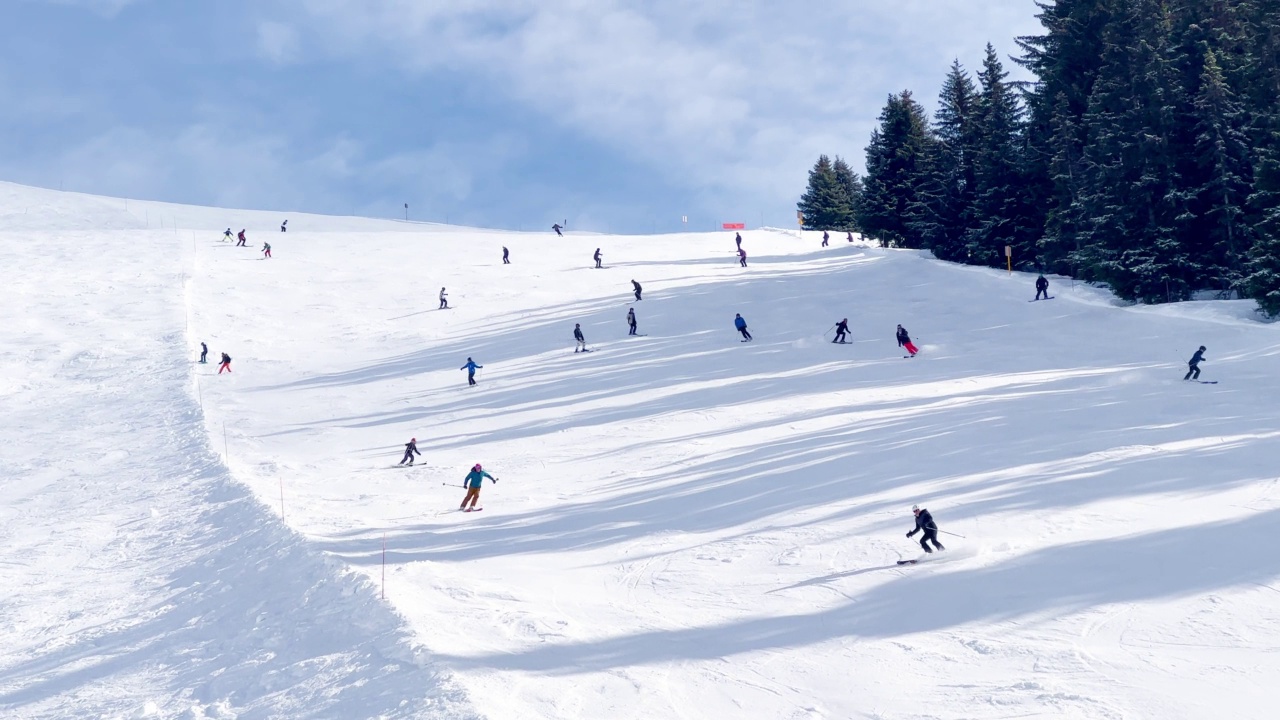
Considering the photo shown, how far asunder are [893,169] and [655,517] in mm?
44371

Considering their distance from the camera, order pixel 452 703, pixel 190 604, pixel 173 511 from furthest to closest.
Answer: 1. pixel 173 511
2. pixel 190 604
3. pixel 452 703

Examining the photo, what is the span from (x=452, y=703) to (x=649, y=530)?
6943 millimetres

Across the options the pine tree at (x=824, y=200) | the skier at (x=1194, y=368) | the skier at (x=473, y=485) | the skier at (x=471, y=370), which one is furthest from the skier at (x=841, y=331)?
the pine tree at (x=824, y=200)

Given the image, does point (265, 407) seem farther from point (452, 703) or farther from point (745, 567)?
point (452, 703)

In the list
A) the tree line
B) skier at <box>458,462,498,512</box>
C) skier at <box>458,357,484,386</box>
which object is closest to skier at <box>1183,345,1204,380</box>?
the tree line

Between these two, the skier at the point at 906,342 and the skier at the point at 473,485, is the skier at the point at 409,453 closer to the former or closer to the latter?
the skier at the point at 473,485

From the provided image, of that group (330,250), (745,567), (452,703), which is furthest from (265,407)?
(330,250)

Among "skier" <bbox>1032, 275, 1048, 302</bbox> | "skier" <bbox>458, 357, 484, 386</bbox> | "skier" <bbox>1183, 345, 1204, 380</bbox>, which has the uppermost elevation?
"skier" <bbox>1032, 275, 1048, 302</bbox>

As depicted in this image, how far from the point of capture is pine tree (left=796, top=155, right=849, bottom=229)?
8638 centimetres

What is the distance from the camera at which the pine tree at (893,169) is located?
54.9m

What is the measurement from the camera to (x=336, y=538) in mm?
15180

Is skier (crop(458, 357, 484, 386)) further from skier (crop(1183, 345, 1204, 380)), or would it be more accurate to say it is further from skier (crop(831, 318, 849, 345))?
skier (crop(1183, 345, 1204, 380))

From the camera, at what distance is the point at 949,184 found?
156 ft

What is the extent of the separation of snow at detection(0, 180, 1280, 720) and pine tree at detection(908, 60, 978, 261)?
950 centimetres
